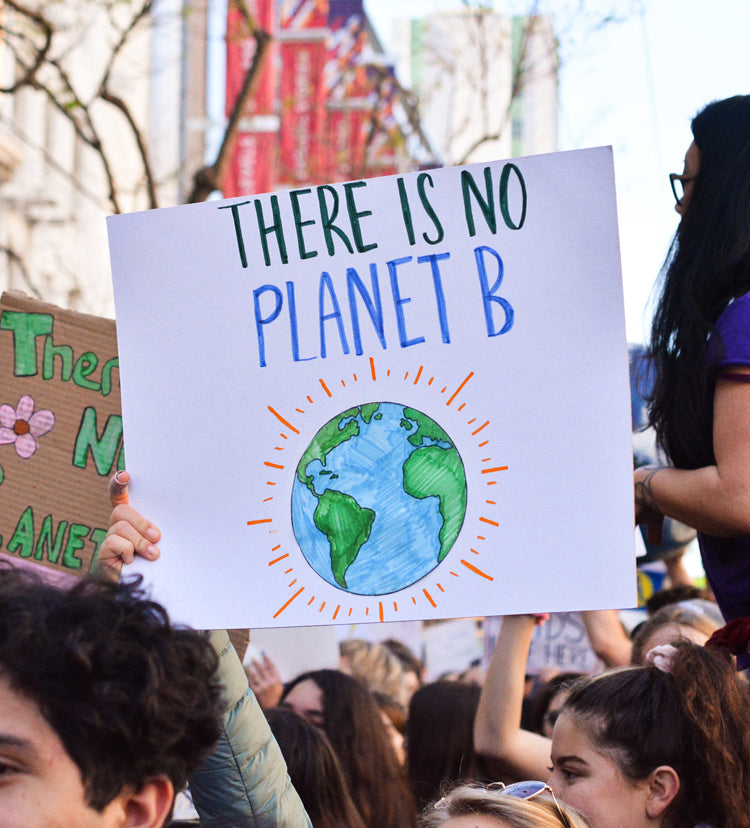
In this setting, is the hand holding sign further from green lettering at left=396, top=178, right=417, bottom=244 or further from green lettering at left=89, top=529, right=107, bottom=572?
green lettering at left=396, top=178, right=417, bottom=244

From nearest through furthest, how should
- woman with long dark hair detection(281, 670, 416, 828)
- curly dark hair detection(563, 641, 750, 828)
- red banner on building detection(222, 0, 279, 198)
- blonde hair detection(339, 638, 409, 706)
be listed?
curly dark hair detection(563, 641, 750, 828), woman with long dark hair detection(281, 670, 416, 828), blonde hair detection(339, 638, 409, 706), red banner on building detection(222, 0, 279, 198)

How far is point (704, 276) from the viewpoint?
6.65 feet

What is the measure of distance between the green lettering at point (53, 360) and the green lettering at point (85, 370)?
15 mm

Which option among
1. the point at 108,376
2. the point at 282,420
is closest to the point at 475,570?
the point at 282,420

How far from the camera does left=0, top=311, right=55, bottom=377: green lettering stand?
2545 mm

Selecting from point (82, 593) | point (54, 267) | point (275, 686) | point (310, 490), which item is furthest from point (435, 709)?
point (54, 267)

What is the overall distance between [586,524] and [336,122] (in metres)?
12.6

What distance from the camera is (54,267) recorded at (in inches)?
734

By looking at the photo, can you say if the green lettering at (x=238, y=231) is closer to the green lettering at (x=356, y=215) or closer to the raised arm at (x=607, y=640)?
the green lettering at (x=356, y=215)

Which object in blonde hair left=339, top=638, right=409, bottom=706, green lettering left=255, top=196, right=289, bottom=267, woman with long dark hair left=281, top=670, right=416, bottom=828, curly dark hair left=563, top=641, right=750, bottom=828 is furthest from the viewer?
blonde hair left=339, top=638, right=409, bottom=706

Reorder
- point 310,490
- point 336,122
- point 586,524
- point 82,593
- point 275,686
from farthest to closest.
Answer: point 336,122 → point 275,686 → point 310,490 → point 586,524 → point 82,593

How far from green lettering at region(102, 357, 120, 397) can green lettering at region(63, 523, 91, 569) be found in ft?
0.98

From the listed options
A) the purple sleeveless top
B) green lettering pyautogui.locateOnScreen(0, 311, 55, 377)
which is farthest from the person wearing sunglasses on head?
green lettering pyautogui.locateOnScreen(0, 311, 55, 377)

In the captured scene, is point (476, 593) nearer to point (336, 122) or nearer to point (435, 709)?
point (435, 709)
